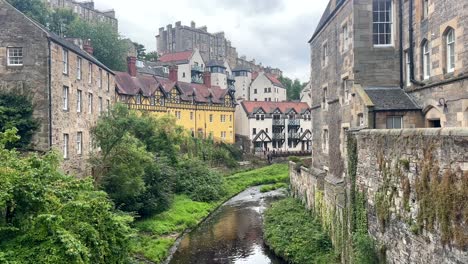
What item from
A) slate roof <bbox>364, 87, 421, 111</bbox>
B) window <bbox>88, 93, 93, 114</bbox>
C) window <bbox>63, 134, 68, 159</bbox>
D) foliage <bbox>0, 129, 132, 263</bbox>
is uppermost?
window <bbox>88, 93, 93, 114</bbox>

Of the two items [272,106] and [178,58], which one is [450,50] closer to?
[272,106]

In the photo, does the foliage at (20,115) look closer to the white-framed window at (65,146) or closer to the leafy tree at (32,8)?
the white-framed window at (65,146)

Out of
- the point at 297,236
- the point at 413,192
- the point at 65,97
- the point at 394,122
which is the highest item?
the point at 65,97

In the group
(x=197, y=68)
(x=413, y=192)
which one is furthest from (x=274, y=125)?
(x=413, y=192)

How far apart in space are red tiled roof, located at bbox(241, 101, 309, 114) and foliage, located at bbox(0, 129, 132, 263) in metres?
50.9

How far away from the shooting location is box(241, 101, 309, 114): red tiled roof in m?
64.3

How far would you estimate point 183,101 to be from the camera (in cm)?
5369

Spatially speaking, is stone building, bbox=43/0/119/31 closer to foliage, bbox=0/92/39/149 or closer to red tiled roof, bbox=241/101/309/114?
red tiled roof, bbox=241/101/309/114

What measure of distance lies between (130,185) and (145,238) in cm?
308

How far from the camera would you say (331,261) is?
53.9 feet

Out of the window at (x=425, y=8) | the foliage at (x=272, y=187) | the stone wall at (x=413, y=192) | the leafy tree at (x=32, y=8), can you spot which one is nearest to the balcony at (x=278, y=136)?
the foliage at (x=272, y=187)

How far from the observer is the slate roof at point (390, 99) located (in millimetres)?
17125

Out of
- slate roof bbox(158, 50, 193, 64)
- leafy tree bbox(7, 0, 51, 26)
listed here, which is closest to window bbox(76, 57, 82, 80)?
leafy tree bbox(7, 0, 51, 26)

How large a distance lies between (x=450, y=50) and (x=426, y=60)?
6.08ft
